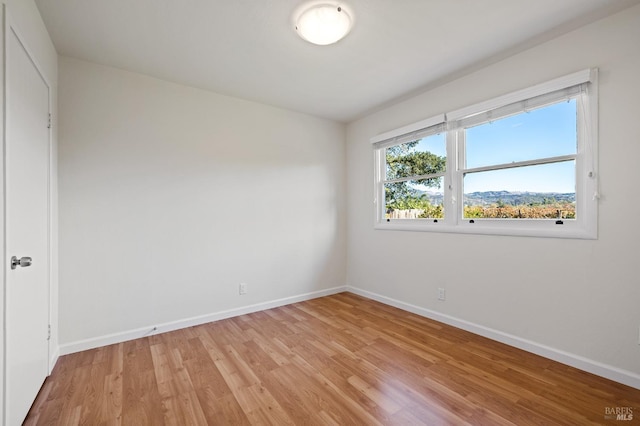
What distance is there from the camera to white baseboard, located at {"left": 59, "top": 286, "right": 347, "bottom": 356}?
8.04 feet

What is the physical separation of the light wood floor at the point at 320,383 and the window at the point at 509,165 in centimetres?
112

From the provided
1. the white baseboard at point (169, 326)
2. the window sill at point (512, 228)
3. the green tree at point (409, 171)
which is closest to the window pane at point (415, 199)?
the green tree at point (409, 171)

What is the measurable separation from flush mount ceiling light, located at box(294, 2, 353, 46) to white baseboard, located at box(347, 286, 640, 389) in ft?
9.48

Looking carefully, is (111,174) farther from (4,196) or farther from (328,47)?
(328,47)

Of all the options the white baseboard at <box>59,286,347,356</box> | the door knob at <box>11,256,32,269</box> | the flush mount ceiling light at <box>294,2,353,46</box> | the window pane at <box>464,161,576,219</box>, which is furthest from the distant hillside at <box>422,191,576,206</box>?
the door knob at <box>11,256,32,269</box>

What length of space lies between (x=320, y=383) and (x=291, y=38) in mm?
2626

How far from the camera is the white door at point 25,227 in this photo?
144cm

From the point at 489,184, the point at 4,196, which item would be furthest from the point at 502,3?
the point at 4,196

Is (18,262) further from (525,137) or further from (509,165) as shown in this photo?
(525,137)

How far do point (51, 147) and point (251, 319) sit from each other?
2399 mm

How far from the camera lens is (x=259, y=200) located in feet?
11.5

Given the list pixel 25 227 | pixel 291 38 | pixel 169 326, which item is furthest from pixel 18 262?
pixel 291 38

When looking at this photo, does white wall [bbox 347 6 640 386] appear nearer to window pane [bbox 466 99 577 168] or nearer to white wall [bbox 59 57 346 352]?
window pane [bbox 466 99 577 168]

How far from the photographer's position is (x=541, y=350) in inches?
90.5
